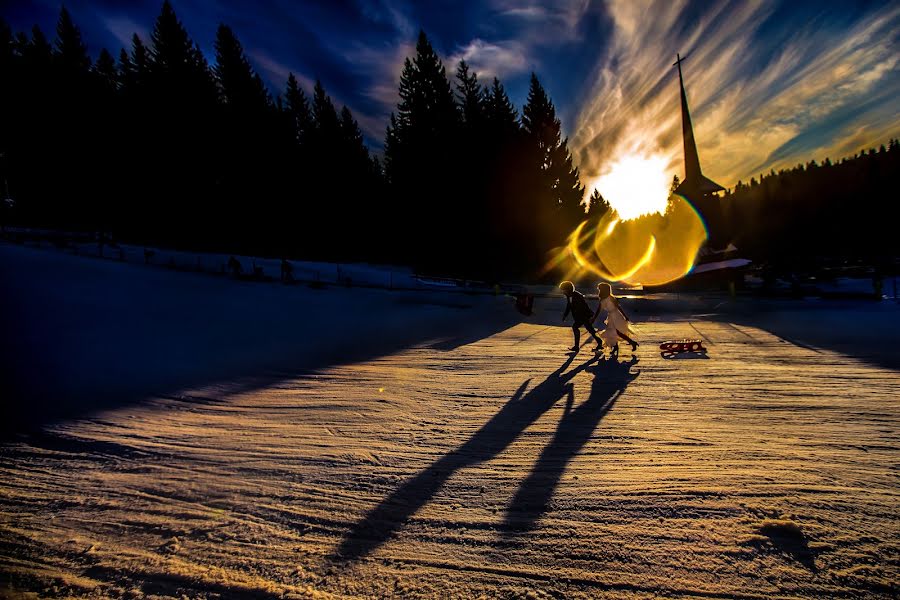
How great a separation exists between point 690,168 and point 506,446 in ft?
138

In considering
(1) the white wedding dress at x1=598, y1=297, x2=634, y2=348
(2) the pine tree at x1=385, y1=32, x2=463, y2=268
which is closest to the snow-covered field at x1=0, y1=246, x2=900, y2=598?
(1) the white wedding dress at x1=598, y1=297, x2=634, y2=348

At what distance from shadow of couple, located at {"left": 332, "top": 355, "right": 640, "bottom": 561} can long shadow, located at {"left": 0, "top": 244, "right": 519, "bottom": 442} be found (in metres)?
4.60

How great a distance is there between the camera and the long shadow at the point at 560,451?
2799 millimetres

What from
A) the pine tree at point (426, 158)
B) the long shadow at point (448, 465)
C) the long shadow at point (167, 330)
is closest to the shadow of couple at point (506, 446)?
the long shadow at point (448, 465)

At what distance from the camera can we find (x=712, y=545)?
7.80 ft

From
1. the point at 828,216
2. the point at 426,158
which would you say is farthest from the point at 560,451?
the point at 828,216

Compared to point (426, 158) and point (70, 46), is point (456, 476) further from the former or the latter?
point (70, 46)

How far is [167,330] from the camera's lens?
11062 mm

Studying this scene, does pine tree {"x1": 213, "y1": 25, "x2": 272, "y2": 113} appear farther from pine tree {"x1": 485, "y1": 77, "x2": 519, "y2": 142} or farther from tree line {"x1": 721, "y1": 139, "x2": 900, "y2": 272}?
tree line {"x1": 721, "y1": 139, "x2": 900, "y2": 272}

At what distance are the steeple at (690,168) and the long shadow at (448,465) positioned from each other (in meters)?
37.6

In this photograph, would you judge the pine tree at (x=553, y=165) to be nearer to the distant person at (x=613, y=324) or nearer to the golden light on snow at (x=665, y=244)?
the golden light on snow at (x=665, y=244)

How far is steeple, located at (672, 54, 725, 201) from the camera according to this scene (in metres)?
34.0

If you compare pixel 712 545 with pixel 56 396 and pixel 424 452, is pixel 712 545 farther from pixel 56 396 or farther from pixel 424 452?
pixel 56 396

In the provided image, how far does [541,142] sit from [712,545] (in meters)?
42.0
